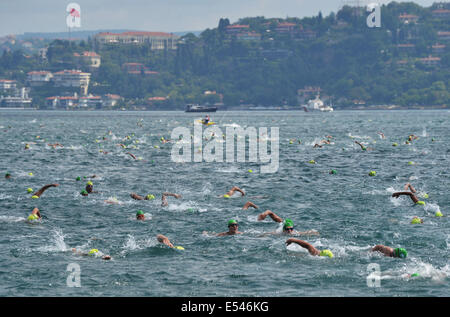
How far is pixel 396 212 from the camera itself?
87.4ft

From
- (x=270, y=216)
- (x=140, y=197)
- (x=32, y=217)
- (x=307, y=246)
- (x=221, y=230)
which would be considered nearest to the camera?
(x=307, y=246)

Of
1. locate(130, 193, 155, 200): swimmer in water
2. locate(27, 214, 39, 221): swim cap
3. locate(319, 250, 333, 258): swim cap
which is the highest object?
locate(319, 250, 333, 258): swim cap

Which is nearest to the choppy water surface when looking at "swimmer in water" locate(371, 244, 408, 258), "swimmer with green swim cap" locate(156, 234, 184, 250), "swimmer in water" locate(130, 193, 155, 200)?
"swimmer in water" locate(371, 244, 408, 258)

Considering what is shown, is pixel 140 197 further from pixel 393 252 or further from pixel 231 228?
pixel 393 252

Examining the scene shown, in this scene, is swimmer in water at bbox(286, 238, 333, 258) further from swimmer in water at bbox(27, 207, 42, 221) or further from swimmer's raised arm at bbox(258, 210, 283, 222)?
swimmer in water at bbox(27, 207, 42, 221)

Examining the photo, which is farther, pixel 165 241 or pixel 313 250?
pixel 165 241

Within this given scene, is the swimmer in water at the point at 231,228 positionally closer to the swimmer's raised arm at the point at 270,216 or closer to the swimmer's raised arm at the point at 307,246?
the swimmer's raised arm at the point at 270,216

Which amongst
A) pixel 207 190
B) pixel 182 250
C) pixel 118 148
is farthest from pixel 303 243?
pixel 118 148

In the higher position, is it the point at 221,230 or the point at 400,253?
the point at 400,253

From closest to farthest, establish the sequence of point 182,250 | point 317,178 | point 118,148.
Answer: point 182,250, point 317,178, point 118,148

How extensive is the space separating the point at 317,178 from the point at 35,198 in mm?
14975

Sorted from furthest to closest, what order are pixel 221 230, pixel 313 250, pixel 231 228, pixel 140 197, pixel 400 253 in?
1. pixel 140 197
2. pixel 221 230
3. pixel 231 228
4. pixel 313 250
5. pixel 400 253

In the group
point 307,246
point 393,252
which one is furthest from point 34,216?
point 393,252
